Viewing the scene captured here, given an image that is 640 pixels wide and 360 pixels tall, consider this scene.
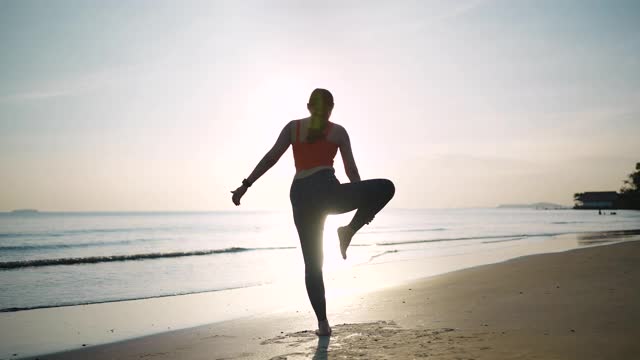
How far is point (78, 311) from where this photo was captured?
874 centimetres

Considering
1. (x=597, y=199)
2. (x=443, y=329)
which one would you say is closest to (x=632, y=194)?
(x=597, y=199)

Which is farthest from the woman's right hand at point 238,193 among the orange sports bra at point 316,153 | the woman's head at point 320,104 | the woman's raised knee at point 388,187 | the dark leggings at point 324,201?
the woman's raised knee at point 388,187

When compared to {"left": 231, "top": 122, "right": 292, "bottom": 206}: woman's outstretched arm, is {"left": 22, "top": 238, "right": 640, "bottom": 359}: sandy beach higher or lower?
lower

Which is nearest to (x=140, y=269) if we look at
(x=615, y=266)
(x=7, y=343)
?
(x=7, y=343)

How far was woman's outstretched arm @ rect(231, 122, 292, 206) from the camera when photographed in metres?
4.43

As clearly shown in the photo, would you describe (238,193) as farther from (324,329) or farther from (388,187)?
(324,329)

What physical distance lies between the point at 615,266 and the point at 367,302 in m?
6.88

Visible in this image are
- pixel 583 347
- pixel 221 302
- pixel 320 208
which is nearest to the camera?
pixel 583 347

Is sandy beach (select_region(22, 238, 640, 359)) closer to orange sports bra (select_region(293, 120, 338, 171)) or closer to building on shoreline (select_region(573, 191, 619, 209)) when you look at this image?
orange sports bra (select_region(293, 120, 338, 171))

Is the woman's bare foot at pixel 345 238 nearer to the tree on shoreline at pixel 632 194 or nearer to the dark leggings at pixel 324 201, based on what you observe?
the dark leggings at pixel 324 201

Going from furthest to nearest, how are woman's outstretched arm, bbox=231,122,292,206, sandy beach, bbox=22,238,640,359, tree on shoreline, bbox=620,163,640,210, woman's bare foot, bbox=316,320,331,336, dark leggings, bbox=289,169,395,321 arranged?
tree on shoreline, bbox=620,163,640,210 → woman's bare foot, bbox=316,320,331,336 → woman's outstretched arm, bbox=231,122,292,206 → dark leggings, bbox=289,169,395,321 → sandy beach, bbox=22,238,640,359

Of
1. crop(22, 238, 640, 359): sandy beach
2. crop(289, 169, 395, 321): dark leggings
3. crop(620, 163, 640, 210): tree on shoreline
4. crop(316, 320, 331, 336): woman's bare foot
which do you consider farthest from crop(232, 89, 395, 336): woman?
crop(620, 163, 640, 210): tree on shoreline

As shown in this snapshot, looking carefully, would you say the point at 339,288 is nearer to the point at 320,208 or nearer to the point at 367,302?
the point at 367,302

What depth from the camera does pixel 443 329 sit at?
4887 millimetres
